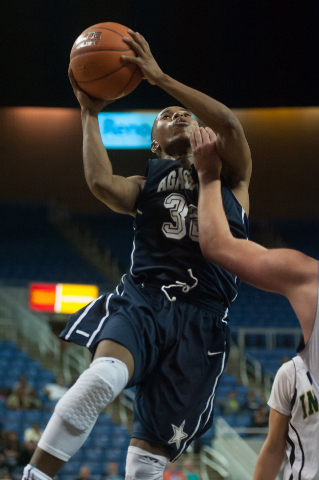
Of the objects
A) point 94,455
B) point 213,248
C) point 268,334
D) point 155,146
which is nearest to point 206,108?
point 155,146

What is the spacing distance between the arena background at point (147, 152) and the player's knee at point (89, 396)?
643cm

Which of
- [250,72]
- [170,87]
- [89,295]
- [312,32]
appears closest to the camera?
[170,87]

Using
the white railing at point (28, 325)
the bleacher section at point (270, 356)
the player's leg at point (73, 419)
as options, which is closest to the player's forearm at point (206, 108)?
the player's leg at point (73, 419)

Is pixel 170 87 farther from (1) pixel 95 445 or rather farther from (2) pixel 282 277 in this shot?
(1) pixel 95 445

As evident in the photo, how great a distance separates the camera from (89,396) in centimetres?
183

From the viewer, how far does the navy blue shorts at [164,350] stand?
2168 millimetres

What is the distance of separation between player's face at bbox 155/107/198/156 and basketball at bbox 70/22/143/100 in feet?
1.17

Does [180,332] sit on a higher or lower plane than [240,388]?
higher

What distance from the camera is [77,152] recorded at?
43.0 ft

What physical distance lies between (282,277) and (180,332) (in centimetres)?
75

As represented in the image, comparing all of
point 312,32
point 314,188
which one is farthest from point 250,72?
point 314,188

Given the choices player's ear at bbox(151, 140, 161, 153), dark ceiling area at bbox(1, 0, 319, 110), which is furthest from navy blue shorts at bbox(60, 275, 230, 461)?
dark ceiling area at bbox(1, 0, 319, 110)

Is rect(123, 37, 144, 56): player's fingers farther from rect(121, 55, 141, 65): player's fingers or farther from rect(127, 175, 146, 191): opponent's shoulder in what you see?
rect(127, 175, 146, 191): opponent's shoulder

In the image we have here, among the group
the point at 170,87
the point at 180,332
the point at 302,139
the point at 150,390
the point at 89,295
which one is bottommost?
the point at 89,295
